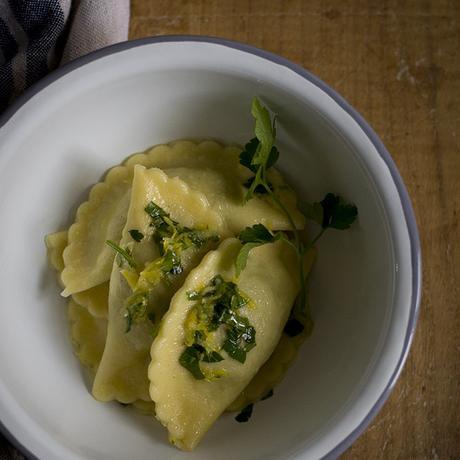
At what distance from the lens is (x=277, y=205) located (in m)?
1.71

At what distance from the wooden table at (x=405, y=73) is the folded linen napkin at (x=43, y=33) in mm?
166

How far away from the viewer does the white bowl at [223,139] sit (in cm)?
153


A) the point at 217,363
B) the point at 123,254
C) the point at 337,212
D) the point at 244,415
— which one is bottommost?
the point at 244,415

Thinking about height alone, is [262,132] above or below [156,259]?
above

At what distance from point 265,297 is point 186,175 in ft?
1.06

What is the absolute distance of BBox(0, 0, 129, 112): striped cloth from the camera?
5.79 ft

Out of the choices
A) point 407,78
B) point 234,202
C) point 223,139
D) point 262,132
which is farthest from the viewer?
point 407,78

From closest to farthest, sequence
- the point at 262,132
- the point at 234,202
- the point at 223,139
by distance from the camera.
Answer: the point at 262,132 → the point at 234,202 → the point at 223,139

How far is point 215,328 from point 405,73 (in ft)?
2.72

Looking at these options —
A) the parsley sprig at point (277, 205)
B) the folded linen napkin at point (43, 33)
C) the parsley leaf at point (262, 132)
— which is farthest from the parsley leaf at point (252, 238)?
the folded linen napkin at point (43, 33)

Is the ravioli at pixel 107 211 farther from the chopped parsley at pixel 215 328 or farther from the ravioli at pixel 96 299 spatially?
the chopped parsley at pixel 215 328

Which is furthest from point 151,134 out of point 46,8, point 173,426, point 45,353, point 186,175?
point 173,426

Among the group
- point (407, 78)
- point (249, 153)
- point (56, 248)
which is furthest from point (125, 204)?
point (407, 78)

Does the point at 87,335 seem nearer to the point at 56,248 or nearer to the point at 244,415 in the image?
the point at 56,248
